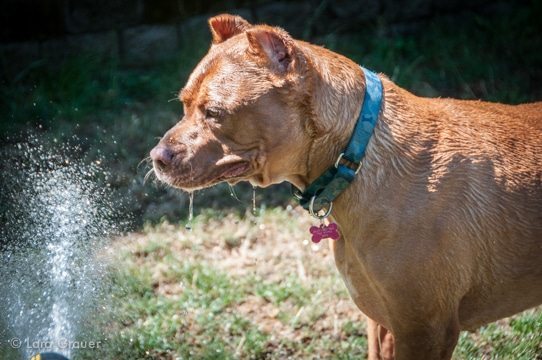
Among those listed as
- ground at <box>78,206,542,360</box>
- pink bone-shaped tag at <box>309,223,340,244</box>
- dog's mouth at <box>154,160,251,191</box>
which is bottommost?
ground at <box>78,206,542,360</box>

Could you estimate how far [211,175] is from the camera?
3.94 m

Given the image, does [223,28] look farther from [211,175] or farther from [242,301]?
[242,301]

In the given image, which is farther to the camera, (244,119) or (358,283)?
(358,283)

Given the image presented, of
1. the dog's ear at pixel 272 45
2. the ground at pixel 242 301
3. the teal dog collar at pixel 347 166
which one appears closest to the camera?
the dog's ear at pixel 272 45

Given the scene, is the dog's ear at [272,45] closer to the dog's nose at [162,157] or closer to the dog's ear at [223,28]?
the dog's ear at [223,28]

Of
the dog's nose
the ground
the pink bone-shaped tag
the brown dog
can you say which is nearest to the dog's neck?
the brown dog

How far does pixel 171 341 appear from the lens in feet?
17.2

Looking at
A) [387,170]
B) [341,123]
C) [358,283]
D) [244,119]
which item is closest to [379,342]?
[358,283]

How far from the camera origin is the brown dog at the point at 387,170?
3.89 m

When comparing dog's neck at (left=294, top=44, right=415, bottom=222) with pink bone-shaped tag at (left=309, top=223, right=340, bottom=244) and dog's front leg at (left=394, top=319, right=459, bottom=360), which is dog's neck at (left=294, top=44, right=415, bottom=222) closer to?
pink bone-shaped tag at (left=309, top=223, right=340, bottom=244)

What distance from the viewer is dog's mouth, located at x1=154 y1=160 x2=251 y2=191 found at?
3.92 meters

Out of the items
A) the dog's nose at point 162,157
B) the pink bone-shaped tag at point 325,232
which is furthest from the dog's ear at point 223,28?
the pink bone-shaped tag at point 325,232

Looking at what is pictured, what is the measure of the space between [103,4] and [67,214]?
8.58ft

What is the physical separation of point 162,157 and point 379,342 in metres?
1.46
